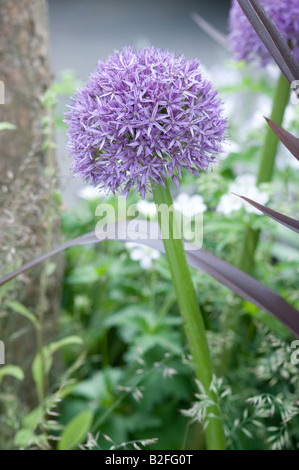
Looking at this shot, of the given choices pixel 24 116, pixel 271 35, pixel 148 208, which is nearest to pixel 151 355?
pixel 148 208

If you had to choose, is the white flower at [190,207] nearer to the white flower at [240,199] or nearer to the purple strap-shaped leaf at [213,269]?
the white flower at [240,199]

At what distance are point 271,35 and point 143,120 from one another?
18 cm

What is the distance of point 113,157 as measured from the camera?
1.78 ft

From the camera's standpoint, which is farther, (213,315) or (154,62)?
(213,315)

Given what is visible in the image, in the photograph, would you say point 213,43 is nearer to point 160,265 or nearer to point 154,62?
point 160,265

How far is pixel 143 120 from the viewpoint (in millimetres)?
523

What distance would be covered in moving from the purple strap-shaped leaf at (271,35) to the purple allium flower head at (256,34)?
0.28 metres

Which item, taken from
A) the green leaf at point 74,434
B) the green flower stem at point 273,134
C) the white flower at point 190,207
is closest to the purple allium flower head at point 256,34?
the green flower stem at point 273,134

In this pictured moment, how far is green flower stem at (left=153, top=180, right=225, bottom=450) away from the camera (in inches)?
24.1

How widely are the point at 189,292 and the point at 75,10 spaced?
2.68m

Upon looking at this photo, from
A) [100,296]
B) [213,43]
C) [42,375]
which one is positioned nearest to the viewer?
[42,375]

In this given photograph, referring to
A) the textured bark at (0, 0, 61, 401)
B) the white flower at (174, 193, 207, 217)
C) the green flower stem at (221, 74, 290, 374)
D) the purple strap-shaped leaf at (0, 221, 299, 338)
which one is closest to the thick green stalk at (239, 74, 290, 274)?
the green flower stem at (221, 74, 290, 374)

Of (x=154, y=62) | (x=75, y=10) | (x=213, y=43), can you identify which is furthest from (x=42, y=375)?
(x=75, y=10)

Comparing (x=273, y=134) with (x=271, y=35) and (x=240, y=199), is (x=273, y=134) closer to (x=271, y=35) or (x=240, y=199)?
(x=240, y=199)
